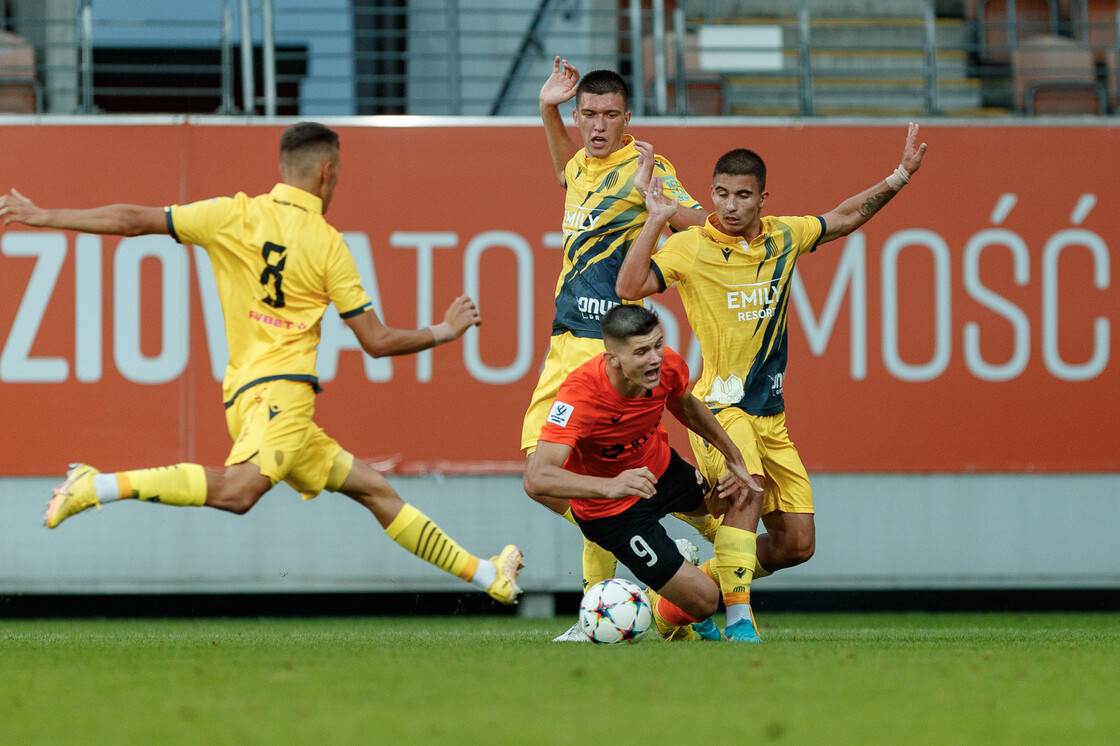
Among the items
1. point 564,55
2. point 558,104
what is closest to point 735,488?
point 558,104

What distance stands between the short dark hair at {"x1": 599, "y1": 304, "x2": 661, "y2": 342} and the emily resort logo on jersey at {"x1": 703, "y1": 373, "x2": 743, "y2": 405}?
1.04m

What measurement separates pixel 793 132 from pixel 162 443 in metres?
5.47

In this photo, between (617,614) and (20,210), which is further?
(617,614)

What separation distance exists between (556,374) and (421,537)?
114 centimetres

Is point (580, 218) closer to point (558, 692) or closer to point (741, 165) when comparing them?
point (741, 165)

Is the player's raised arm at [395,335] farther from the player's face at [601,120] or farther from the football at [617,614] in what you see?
the football at [617,614]

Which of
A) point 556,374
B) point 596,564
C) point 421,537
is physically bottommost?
point 596,564

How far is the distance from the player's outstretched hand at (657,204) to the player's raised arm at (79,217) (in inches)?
90.3

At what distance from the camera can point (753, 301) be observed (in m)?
6.65

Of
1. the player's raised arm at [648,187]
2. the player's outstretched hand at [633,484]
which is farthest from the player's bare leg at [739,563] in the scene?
the player's raised arm at [648,187]

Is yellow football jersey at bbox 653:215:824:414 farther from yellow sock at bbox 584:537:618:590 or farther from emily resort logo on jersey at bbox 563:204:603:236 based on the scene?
yellow sock at bbox 584:537:618:590

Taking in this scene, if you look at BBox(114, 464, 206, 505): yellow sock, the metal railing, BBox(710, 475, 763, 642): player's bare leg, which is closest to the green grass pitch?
BBox(710, 475, 763, 642): player's bare leg

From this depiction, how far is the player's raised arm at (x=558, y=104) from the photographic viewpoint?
7.05m

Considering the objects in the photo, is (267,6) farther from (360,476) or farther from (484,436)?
(360,476)
